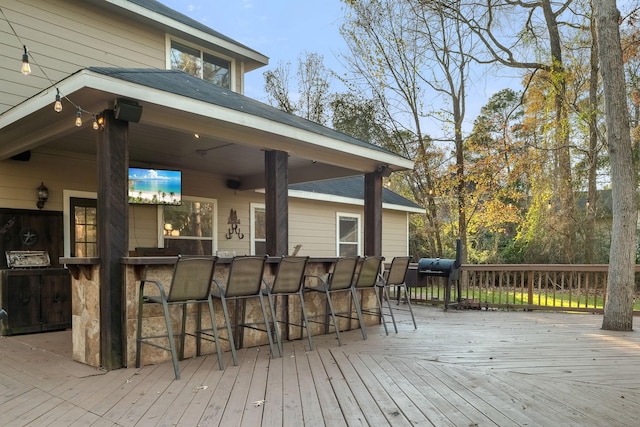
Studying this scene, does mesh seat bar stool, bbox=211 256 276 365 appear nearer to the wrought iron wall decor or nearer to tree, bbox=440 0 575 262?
Answer: the wrought iron wall decor

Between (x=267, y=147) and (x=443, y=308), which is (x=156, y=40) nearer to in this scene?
(x=267, y=147)

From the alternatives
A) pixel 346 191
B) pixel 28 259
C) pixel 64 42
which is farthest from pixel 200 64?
pixel 346 191

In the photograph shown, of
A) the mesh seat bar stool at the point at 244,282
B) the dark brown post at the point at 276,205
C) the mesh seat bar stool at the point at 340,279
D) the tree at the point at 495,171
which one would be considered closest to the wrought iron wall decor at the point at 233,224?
the dark brown post at the point at 276,205

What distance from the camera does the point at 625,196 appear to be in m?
5.53

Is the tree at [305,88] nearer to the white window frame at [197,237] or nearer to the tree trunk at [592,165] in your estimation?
the tree trunk at [592,165]

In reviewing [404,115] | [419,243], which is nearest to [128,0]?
[404,115]

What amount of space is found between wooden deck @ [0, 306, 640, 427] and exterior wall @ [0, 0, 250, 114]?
11.2 ft

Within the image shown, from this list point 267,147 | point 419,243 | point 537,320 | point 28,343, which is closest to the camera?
point 28,343

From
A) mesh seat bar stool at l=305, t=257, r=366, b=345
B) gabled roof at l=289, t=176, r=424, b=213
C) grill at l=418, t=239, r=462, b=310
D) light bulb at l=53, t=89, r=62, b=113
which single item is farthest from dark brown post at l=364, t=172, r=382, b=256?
light bulb at l=53, t=89, r=62, b=113

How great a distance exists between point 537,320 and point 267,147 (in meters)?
4.68

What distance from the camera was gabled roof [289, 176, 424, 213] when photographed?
969 centimetres

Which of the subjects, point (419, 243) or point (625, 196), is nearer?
point (625, 196)

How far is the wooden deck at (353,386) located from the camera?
102 inches

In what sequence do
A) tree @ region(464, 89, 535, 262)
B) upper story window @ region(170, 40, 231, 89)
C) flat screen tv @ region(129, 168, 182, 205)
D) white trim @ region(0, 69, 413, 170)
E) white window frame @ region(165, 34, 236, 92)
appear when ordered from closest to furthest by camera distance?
white trim @ region(0, 69, 413, 170)
flat screen tv @ region(129, 168, 182, 205)
white window frame @ region(165, 34, 236, 92)
upper story window @ region(170, 40, 231, 89)
tree @ region(464, 89, 535, 262)
